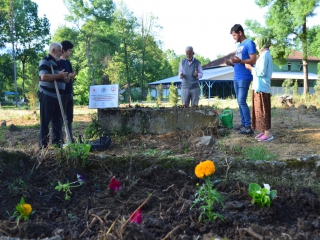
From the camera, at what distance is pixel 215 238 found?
1.68 metres

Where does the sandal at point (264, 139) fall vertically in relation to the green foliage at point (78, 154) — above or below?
below

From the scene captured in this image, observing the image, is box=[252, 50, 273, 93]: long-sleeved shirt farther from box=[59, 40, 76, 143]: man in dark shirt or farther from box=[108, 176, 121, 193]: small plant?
box=[108, 176, 121, 193]: small plant

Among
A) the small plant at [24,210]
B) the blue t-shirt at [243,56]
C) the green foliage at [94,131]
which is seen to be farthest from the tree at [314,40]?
the small plant at [24,210]

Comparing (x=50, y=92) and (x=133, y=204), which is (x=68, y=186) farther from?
(x=50, y=92)

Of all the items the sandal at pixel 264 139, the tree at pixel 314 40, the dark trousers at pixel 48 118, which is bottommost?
the sandal at pixel 264 139

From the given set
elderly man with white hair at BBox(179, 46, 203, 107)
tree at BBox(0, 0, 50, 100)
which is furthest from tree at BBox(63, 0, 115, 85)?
elderly man with white hair at BBox(179, 46, 203, 107)

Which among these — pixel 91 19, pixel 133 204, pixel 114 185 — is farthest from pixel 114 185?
pixel 91 19

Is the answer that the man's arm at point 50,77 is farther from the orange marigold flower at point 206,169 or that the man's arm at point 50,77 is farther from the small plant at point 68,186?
the orange marigold flower at point 206,169

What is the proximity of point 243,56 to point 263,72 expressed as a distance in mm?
753

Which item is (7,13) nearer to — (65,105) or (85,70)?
(85,70)

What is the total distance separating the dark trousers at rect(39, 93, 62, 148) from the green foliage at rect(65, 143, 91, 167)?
1.49m

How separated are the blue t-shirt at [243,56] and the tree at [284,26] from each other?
1565 centimetres

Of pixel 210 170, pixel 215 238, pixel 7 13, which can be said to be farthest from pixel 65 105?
pixel 7 13

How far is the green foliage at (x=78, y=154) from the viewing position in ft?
9.82
